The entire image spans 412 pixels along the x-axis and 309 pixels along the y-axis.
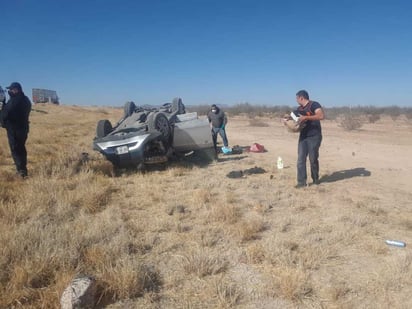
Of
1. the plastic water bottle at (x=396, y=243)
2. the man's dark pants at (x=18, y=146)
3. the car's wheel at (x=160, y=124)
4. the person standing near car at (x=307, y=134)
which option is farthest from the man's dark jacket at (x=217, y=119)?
the plastic water bottle at (x=396, y=243)

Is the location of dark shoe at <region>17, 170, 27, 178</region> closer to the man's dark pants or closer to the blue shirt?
the man's dark pants

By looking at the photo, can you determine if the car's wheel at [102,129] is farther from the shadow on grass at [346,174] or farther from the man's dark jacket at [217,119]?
the shadow on grass at [346,174]

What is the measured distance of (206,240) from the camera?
14.4 ft

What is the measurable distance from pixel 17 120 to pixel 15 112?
172 millimetres

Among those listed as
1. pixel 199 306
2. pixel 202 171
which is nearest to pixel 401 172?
pixel 202 171

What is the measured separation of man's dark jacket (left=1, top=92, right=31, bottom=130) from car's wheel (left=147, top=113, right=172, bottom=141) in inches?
103

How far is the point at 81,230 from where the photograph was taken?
4.49 meters

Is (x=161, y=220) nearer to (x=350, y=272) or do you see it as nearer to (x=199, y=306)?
(x=199, y=306)

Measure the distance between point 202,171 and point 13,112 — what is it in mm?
4389

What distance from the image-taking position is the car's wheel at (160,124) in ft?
27.2

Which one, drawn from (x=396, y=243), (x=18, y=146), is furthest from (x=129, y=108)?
(x=396, y=243)

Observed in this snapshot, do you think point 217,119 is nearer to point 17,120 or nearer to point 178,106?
point 178,106

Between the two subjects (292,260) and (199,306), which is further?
(292,260)

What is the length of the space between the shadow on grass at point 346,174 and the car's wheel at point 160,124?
12.2ft
